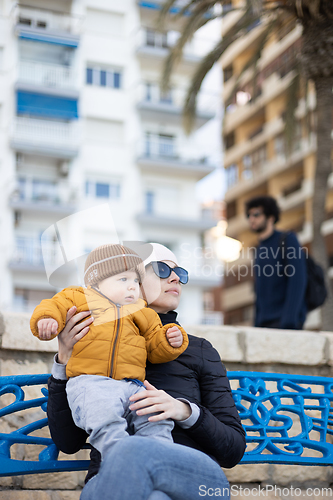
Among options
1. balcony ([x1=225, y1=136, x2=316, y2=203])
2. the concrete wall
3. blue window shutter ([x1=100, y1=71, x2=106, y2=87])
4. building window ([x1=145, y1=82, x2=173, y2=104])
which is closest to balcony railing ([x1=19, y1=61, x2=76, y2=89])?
blue window shutter ([x1=100, y1=71, x2=106, y2=87])

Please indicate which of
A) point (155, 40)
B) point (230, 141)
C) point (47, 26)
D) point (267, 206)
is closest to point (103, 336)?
point (267, 206)

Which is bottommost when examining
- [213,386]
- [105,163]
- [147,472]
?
[147,472]

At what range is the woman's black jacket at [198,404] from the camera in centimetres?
218

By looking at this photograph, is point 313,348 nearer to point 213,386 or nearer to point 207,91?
point 213,386

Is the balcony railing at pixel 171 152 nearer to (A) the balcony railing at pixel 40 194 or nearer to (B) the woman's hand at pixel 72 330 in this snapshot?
(A) the balcony railing at pixel 40 194

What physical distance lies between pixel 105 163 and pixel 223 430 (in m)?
25.3

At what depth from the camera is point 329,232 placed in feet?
88.8

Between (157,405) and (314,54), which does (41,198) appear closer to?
(314,54)

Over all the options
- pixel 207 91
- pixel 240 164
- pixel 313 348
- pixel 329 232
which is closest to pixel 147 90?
pixel 207 91

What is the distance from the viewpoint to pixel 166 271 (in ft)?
8.15

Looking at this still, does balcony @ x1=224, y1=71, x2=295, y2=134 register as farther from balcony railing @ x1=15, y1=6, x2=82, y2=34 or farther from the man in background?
the man in background

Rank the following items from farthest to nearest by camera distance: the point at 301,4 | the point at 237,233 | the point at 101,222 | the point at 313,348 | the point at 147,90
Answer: the point at 237,233 < the point at 147,90 < the point at 301,4 < the point at 313,348 < the point at 101,222

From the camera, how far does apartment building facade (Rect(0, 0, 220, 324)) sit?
25.4 metres

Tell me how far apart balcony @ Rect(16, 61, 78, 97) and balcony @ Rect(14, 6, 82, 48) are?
1175 millimetres
